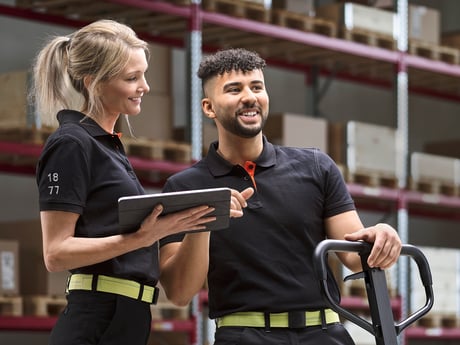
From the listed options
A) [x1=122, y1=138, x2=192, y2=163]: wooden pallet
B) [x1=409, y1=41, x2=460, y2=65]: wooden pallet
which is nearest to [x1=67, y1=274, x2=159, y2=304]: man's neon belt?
[x1=122, y1=138, x2=192, y2=163]: wooden pallet

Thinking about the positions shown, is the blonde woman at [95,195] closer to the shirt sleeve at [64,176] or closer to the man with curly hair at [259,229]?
the shirt sleeve at [64,176]

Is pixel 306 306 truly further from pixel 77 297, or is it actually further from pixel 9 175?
pixel 9 175

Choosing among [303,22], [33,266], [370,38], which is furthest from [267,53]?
[33,266]

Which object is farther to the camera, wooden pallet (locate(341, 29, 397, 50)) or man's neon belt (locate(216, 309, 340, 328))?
wooden pallet (locate(341, 29, 397, 50))

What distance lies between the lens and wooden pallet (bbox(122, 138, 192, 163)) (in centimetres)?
844

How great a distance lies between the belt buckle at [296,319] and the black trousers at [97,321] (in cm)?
59

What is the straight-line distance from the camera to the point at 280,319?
11.9 feet

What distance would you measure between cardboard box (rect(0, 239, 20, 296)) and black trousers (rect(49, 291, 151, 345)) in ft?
14.5

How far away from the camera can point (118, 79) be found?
3.37 m

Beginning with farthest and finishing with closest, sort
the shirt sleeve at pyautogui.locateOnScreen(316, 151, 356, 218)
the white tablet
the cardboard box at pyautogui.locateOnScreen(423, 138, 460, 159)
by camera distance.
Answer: the cardboard box at pyautogui.locateOnScreen(423, 138, 460, 159) < the shirt sleeve at pyautogui.locateOnScreen(316, 151, 356, 218) < the white tablet

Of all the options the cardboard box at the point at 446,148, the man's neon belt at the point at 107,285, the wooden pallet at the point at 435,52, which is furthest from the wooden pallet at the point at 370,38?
the man's neon belt at the point at 107,285

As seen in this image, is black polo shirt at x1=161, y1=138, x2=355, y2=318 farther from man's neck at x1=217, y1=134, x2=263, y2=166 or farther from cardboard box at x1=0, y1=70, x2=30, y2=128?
cardboard box at x1=0, y1=70, x2=30, y2=128

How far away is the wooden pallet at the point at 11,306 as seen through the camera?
301 inches

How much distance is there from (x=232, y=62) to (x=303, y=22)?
6074 mm
